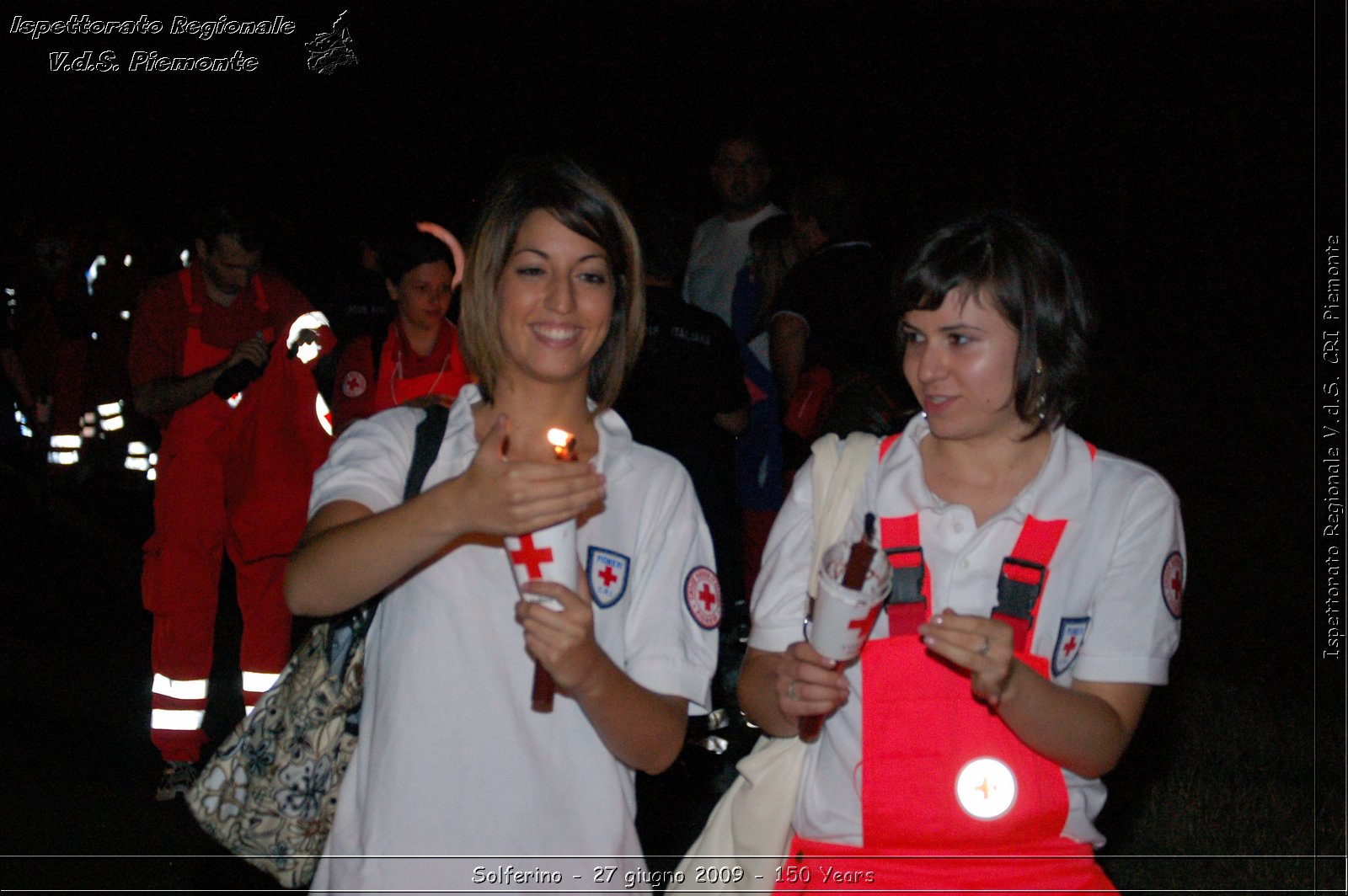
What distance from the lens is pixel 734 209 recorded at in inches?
359

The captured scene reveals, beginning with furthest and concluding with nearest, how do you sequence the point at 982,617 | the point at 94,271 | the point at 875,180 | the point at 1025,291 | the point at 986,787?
the point at 875,180
the point at 94,271
the point at 1025,291
the point at 986,787
the point at 982,617

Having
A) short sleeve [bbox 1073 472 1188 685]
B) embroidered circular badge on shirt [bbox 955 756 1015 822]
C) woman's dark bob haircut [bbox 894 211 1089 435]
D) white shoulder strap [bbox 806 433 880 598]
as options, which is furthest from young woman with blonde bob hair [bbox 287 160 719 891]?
short sleeve [bbox 1073 472 1188 685]

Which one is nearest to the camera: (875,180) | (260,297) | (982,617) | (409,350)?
(982,617)

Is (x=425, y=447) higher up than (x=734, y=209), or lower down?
lower down

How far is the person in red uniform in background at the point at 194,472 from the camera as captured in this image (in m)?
5.91

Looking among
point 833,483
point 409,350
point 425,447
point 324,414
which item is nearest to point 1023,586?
point 833,483

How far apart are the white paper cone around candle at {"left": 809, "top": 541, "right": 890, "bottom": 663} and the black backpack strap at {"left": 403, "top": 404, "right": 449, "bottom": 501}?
859 millimetres

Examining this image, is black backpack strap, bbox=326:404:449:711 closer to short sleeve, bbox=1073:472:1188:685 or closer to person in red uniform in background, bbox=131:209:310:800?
short sleeve, bbox=1073:472:1188:685

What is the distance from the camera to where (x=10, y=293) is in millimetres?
12688

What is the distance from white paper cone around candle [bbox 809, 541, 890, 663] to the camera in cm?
240

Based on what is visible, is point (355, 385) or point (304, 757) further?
point (355, 385)

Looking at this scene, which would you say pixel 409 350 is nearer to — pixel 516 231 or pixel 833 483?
pixel 516 231

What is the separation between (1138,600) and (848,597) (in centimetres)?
70

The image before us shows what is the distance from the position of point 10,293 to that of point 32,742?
291 inches
